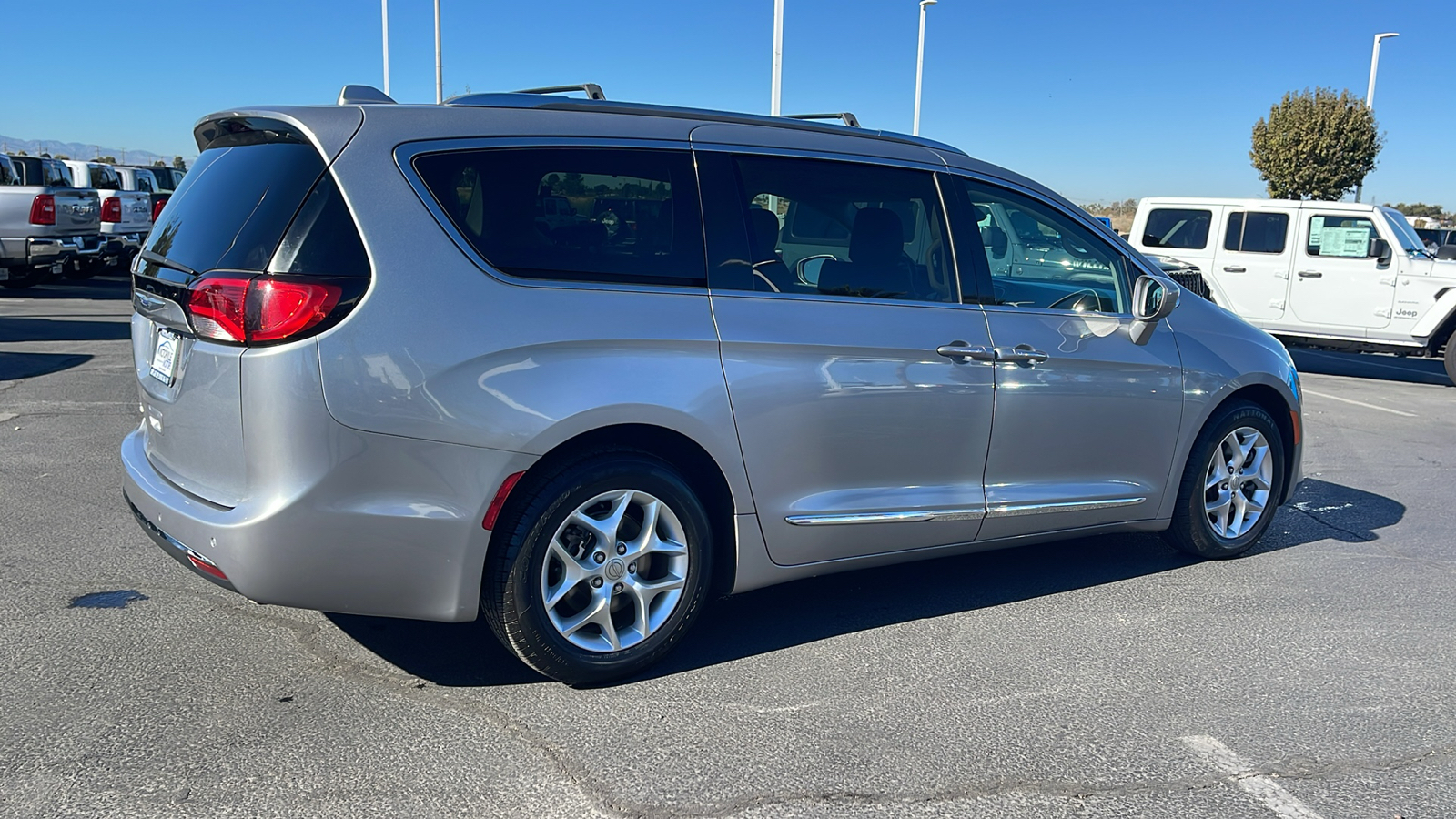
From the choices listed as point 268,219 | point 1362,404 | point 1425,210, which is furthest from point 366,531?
point 1425,210

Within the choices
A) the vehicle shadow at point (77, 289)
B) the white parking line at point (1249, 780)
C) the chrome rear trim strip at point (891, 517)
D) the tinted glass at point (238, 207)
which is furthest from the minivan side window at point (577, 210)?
the vehicle shadow at point (77, 289)

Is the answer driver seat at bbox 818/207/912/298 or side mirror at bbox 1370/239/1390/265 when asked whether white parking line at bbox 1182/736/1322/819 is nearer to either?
driver seat at bbox 818/207/912/298

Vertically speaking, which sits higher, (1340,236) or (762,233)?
(1340,236)

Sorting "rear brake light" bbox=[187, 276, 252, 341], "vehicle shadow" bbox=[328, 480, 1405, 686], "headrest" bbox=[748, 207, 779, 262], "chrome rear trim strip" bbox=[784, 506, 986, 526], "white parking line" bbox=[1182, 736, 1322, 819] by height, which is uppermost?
"headrest" bbox=[748, 207, 779, 262]

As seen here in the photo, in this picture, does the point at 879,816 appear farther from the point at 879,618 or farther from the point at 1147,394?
the point at 1147,394

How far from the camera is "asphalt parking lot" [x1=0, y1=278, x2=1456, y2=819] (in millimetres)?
2975

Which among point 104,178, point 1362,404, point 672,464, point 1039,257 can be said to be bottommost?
point 1362,404

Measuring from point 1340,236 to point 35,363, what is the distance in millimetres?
13857

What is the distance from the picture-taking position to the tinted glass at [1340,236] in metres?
13.2

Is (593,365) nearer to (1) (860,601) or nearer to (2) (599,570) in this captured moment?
(2) (599,570)

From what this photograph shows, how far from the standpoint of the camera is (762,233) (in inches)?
152

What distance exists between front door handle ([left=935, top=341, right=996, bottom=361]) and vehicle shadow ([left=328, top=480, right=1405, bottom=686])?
1037 mm

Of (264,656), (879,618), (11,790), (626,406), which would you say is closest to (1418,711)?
(879,618)

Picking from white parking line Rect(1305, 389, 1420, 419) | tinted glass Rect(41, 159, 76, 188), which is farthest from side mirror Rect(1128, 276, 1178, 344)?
tinted glass Rect(41, 159, 76, 188)
